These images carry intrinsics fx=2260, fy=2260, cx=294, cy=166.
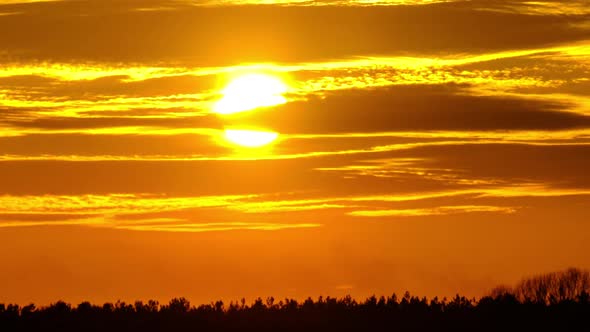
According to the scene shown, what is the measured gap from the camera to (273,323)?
4779 inches

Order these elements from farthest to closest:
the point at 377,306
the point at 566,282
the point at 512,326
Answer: the point at 566,282 < the point at 377,306 < the point at 512,326

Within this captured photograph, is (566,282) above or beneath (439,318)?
above

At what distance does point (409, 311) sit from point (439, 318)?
2.76m

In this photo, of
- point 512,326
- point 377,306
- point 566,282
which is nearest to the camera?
point 512,326

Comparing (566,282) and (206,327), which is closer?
(206,327)

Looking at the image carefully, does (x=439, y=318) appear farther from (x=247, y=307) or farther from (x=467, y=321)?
(x=247, y=307)

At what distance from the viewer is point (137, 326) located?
121m

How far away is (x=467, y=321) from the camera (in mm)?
118375

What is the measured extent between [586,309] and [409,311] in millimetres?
10370

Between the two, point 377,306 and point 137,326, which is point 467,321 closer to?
point 377,306

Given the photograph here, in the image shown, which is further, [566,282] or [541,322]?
[566,282]

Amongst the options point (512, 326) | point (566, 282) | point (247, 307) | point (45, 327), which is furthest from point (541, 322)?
point (566, 282)

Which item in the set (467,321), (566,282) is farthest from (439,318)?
(566,282)

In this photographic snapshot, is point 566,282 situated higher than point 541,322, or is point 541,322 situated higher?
point 566,282
